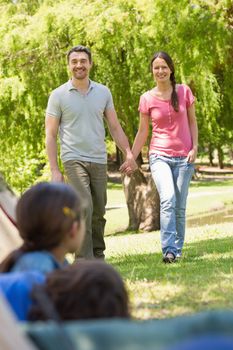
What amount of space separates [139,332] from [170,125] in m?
5.41

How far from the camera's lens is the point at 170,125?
7.14m

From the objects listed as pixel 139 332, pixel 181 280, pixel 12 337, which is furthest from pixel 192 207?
pixel 139 332

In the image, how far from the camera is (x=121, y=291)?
2.46 meters

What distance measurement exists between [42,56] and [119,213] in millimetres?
9085

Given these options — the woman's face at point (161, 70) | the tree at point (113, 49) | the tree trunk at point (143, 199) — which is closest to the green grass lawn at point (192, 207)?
the tree trunk at point (143, 199)

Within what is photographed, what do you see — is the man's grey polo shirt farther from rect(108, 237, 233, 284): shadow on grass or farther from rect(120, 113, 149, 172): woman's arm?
rect(108, 237, 233, 284): shadow on grass

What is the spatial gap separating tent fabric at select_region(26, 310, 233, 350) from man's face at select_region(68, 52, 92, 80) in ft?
16.1

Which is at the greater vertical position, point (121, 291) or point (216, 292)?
point (121, 291)

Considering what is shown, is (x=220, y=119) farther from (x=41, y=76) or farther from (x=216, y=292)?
(x=216, y=292)

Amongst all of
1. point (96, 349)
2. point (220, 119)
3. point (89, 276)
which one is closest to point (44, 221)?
point (89, 276)

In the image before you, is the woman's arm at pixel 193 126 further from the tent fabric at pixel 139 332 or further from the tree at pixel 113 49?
the tree at pixel 113 49

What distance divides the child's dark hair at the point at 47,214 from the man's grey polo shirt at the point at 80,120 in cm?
381

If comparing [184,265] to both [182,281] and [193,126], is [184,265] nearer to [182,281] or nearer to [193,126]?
[182,281]

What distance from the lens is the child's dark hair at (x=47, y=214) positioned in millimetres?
2807
